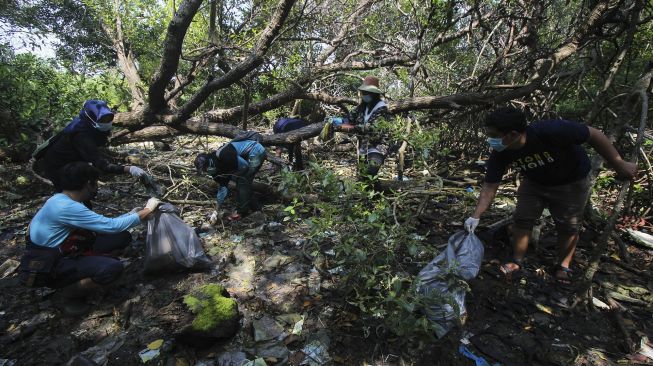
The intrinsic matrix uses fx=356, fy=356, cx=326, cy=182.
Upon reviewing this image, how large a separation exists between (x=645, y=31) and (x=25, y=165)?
8.26m

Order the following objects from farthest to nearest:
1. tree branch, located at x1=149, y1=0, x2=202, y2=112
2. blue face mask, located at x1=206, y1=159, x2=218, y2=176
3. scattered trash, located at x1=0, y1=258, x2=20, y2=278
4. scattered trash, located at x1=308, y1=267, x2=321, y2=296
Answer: blue face mask, located at x1=206, y1=159, x2=218, y2=176 < tree branch, located at x1=149, y1=0, x2=202, y2=112 < scattered trash, located at x1=0, y1=258, x2=20, y2=278 < scattered trash, located at x1=308, y1=267, x2=321, y2=296

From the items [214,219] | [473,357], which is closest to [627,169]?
[473,357]

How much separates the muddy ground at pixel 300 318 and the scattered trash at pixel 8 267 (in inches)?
2.3

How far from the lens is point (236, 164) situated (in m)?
3.62

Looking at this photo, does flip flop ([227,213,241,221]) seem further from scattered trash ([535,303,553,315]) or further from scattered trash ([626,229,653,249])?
scattered trash ([626,229,653,249])

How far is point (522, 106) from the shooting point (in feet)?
14.8

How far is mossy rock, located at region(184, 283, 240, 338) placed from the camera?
205cm

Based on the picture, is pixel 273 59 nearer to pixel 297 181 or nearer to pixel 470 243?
pixel 297 181

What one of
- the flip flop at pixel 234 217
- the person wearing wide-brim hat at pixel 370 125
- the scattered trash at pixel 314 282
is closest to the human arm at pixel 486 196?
the person wearing wide-brim hat at pixel 370 125

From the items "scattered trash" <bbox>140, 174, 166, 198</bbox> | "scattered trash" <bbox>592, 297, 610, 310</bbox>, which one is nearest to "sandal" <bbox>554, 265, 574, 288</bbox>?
"scattered trash" <bbox>592, 297, 610, 310</bbox>

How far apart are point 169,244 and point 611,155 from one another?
9.88 ft

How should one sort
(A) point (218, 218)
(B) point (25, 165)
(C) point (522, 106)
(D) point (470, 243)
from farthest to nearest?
(B) point (25, 165) → (C) point (522, 106) → (A) point (218, 218) → (D) point (470, 243)

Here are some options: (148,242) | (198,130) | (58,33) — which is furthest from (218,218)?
(58,33)

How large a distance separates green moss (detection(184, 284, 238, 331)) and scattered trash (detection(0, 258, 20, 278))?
1.93 m
